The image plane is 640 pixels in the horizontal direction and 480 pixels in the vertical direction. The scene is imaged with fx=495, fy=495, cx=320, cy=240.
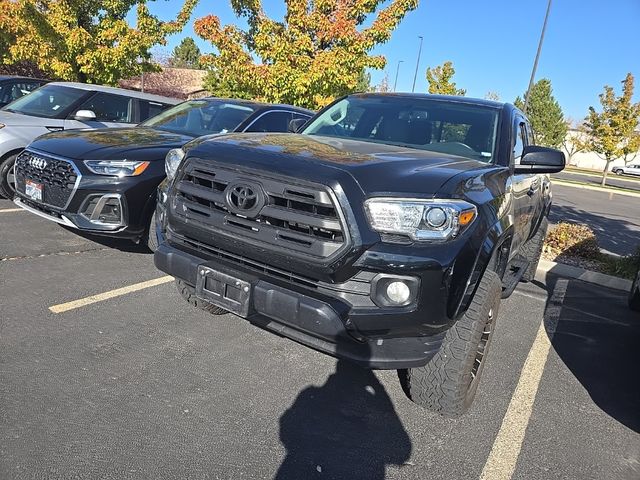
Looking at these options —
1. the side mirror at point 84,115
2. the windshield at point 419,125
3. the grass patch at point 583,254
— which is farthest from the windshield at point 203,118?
the grass patch at point 583,254

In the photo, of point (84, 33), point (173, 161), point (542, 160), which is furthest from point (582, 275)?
point (84, 33)

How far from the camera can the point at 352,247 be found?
2.35 meters

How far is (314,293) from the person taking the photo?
248 centimetres

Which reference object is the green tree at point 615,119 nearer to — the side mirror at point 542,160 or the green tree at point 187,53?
the side mirror at point 542,160

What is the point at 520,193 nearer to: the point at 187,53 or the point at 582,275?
the point at 582,275

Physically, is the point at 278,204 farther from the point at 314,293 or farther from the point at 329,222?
the point at 314,293

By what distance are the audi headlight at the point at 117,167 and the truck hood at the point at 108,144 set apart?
0.05m

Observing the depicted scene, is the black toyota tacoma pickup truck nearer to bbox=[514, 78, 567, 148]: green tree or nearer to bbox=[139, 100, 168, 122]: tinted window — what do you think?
bbox=[139, 100, 168, 122]: tinted window

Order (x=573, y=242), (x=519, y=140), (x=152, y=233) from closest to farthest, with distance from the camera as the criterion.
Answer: (x=519, y=140) → (x=152, y=233) → (x=573, y=242)

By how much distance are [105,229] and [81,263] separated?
1.47 feet

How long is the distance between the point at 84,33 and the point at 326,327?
1267 cm

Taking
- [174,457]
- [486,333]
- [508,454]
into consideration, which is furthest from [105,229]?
[508,454]

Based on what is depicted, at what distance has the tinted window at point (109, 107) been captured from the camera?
6940mm

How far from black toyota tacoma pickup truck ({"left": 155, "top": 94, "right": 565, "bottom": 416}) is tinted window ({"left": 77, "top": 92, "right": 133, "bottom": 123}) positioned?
4618 mm
